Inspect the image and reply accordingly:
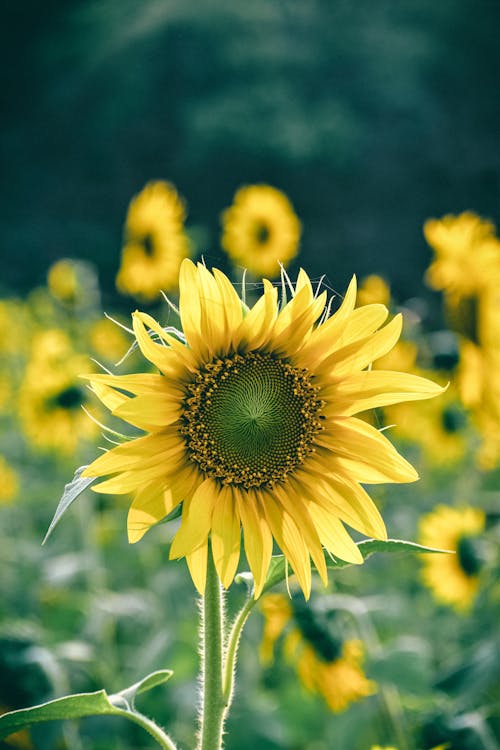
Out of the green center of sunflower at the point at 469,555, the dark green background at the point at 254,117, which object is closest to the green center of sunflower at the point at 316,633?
the green center of sunflower at the point at 469,555

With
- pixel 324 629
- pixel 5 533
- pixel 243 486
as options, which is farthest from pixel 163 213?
pixel 243 486

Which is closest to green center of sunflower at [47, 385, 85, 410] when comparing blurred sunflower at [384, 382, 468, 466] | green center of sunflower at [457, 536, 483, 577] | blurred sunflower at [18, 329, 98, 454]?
blurred sunflower at [18, 329, 98, 454]

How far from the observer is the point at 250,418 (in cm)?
107

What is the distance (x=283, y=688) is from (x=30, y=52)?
1192 cm

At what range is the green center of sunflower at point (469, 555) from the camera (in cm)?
236

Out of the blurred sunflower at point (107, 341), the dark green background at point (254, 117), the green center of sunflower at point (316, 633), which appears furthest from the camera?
the dark green background at point (254, 117)

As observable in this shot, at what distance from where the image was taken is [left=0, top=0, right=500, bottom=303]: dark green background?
10.3 metres

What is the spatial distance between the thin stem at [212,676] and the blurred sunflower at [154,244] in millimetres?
2937

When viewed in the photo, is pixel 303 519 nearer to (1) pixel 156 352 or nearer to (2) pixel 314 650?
(1) pixel 156 352

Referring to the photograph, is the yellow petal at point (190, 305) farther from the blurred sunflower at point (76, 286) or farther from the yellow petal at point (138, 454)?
the blurred sunflower at point (76, 286)

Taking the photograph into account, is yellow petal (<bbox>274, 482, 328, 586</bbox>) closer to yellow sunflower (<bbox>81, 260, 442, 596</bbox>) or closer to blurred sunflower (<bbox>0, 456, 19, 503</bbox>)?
yellow sunflower (<bbox>81, 260, 442, 596</bbox>)

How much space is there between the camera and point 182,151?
11.3m

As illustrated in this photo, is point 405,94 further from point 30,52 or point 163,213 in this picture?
point 163,213

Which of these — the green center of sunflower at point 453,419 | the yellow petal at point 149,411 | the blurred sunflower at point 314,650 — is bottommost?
the blurred sunflower at point 314,650
